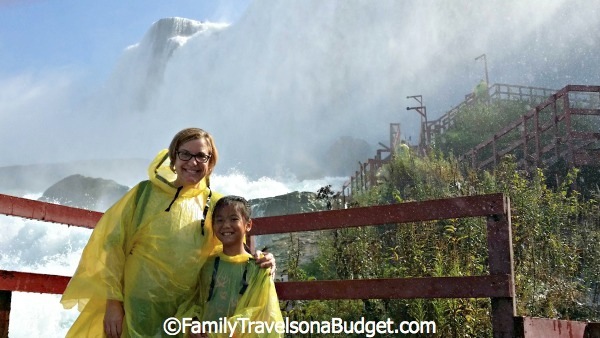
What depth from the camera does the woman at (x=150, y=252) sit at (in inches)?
108

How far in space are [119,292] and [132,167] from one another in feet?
254

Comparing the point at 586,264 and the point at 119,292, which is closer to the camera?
the point at 119,292

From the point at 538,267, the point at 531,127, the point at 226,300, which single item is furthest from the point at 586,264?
the point at 531,127

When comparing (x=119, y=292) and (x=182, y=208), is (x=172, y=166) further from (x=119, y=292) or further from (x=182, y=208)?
(x=119, y=292)

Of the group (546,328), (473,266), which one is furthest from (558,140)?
(546,328)

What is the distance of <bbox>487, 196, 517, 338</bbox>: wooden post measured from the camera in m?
3.38

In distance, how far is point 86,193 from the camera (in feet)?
147

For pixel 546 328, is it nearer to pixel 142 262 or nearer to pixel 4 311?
pixel 142 262

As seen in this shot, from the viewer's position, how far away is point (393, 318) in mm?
6223

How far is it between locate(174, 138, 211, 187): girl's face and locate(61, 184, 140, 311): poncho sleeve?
28 cm

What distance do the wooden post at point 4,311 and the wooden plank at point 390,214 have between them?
171cm

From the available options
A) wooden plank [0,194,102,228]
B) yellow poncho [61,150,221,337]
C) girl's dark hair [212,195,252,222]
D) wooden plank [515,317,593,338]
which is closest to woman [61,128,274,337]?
yellow poncho [61,150,221,337]

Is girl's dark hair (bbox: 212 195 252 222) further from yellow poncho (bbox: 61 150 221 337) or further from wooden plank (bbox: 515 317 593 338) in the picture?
wooden plank (bbox: 515 317 593 338)

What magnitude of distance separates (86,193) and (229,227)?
44.6m
